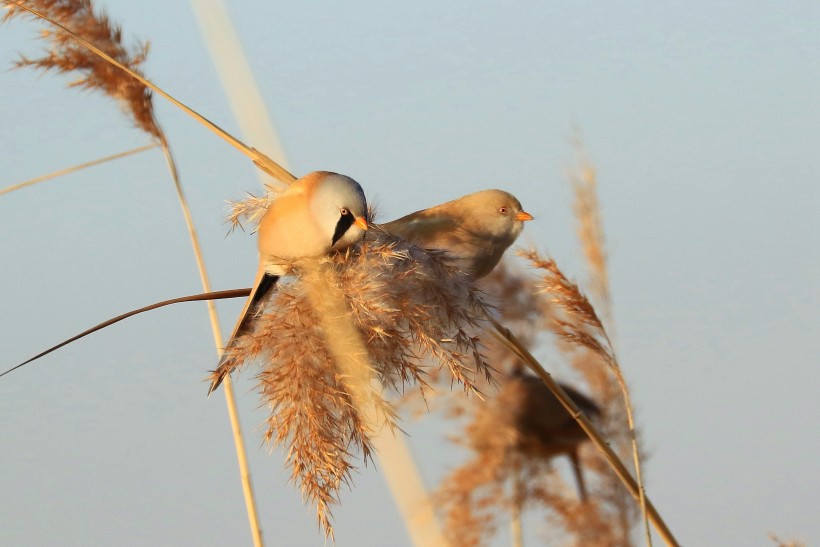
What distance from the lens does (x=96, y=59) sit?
121 inches

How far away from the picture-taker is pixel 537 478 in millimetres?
3930

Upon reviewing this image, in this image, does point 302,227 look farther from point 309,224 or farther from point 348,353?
point 348,353

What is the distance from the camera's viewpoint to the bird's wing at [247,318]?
158cm

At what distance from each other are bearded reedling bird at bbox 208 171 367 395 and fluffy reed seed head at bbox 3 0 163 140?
145cm

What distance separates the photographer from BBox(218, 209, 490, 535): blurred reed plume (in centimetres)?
150

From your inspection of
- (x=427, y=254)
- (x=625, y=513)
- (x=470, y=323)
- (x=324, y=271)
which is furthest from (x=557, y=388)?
(x=625, y=513)

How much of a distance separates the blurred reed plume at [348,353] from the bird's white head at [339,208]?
4 cm

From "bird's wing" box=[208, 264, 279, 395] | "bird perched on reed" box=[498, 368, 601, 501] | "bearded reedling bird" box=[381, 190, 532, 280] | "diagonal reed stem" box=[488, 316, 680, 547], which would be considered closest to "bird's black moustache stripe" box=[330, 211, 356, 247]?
"bird's wing" box=[208, 264, 279, 395]

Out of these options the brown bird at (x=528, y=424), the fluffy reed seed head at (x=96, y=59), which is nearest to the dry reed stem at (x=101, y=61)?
the fluffy reed seed head at (x=96, y=59)

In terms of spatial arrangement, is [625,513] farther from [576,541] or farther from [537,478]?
[537,478]

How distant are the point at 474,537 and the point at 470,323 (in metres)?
2.16

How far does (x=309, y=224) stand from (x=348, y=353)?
252mm

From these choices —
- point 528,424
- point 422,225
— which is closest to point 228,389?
point 422,225

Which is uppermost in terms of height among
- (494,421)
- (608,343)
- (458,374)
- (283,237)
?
(283,237)
